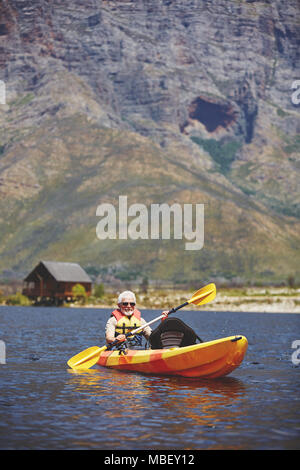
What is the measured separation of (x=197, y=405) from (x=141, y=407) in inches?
58.6

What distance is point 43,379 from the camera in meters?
23.3

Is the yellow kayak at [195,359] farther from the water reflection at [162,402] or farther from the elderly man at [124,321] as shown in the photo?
the elderly man at [124,321]

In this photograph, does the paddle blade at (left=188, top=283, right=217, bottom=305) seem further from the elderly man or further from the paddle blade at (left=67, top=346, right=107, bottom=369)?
the paddle blade at (left=67, top=346, right=107, bottom=369)

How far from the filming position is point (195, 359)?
22.7 meters

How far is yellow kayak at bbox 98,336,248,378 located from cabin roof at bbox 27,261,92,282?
88852 mm

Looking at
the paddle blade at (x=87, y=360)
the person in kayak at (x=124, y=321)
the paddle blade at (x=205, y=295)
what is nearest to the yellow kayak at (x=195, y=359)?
the person in kayak at (x=124, y=321)

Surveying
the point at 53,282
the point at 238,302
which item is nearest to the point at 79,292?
the point at 53,282

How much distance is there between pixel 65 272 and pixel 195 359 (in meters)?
94.5

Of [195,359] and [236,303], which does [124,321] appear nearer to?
[195,359]
